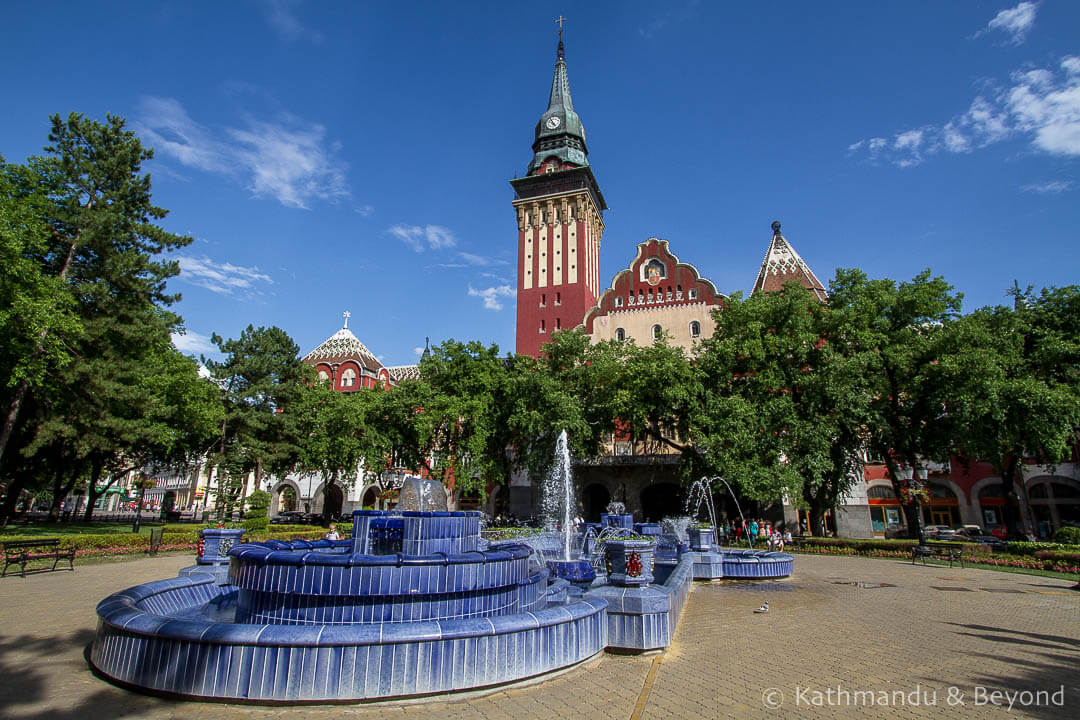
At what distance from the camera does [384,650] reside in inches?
206

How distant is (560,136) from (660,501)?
110ft

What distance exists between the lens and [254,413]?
3812cm

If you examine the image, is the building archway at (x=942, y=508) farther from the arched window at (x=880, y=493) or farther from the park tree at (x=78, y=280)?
the park tree at (x=78, y=280)

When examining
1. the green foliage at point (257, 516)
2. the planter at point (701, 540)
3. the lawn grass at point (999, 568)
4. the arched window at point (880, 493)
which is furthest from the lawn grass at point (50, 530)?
the arched window at point (880, 493)

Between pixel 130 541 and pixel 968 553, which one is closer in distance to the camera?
pixel 968 553

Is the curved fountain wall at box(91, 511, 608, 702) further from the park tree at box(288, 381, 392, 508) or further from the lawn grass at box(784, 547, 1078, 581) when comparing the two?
the park tree at box(288, 381, 392, 508)

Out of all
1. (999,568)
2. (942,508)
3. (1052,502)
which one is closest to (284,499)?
(999,568)

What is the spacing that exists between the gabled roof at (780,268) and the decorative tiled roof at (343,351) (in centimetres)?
3602

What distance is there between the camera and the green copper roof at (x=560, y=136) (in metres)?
49.0

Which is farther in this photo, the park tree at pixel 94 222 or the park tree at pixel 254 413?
the park tree at pixel 254 413

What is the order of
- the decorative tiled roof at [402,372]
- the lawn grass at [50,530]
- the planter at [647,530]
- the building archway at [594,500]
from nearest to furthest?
the planter at [647,530] < the lawn grass at [50,530] < the building archway at [594,500] < the decorative tiled roof at [402,372]

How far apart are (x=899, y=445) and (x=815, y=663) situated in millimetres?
23075

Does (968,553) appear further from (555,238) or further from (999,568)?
(555,238)

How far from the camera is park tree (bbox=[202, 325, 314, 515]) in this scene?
3728cm
